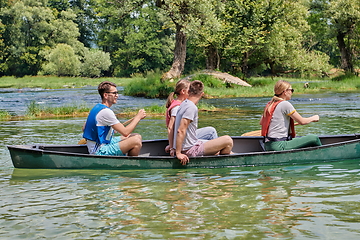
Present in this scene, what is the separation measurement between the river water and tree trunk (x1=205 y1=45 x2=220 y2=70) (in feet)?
95.4

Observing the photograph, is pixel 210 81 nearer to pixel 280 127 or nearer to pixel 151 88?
pixel 151 88

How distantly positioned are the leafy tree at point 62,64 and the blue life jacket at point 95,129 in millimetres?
50132

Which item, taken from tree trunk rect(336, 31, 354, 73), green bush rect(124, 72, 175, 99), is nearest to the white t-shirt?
green bush rect(124, 72, 175, 99)

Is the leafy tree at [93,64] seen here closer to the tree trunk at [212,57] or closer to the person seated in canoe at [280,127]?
the tree trunk at [212,57]

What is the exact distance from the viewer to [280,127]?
26.4ft

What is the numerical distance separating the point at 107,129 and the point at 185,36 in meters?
26.0

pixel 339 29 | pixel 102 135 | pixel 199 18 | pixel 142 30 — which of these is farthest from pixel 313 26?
pixel 102 135

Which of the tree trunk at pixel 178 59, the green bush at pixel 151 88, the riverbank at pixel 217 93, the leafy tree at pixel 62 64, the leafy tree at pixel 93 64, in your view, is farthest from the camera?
the leafy tree at pixel 93 64

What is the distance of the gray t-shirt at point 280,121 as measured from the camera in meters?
7.76

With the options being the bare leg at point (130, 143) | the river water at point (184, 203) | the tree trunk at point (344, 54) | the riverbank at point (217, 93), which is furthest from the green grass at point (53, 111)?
the tree trunk at point (344, 54)

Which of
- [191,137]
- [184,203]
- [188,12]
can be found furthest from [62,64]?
[184,203]

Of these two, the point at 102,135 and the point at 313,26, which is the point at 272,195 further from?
the point at 313,26

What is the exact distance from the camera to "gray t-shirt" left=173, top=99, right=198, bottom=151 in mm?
6988

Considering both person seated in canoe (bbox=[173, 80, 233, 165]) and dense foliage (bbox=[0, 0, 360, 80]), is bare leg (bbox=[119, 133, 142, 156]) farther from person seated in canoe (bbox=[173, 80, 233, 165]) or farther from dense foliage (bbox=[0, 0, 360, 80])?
dense foliage (bbox=[0, 0, 360, 80])
